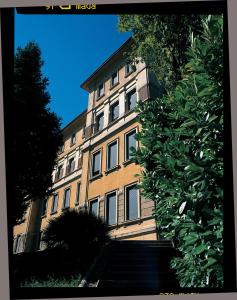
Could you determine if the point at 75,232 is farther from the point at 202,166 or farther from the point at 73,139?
the point at 73,139

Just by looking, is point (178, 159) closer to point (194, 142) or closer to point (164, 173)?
point (194, 142)

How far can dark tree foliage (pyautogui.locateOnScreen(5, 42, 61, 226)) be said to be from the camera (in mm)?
14703

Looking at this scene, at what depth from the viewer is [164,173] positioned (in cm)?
587

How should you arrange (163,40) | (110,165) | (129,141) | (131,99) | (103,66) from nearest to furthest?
(163,40), (129,141), (110,165), (131,99), (103,66)

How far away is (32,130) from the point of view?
15.8 m

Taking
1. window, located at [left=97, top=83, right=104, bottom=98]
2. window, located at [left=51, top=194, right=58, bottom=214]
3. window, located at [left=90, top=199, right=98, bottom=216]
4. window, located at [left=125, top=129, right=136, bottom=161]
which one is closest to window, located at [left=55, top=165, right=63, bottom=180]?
window, located at [left=51, top=194, right=58, bottom=214]

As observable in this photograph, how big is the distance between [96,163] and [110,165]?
6.73 ft

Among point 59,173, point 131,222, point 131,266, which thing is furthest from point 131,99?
point 131,266

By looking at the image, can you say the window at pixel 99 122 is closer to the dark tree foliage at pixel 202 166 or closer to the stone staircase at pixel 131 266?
the stone staircase at pixel 131 266

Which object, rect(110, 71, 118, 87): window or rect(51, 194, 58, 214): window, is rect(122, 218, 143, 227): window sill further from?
rect(51, 194, 58, 214): window

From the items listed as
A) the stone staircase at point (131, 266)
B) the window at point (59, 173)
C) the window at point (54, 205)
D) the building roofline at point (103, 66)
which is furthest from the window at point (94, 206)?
the building roofline at point (103, 66)

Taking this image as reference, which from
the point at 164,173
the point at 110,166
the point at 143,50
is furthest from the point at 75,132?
the point at 164,173

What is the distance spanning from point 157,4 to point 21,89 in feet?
38.3
